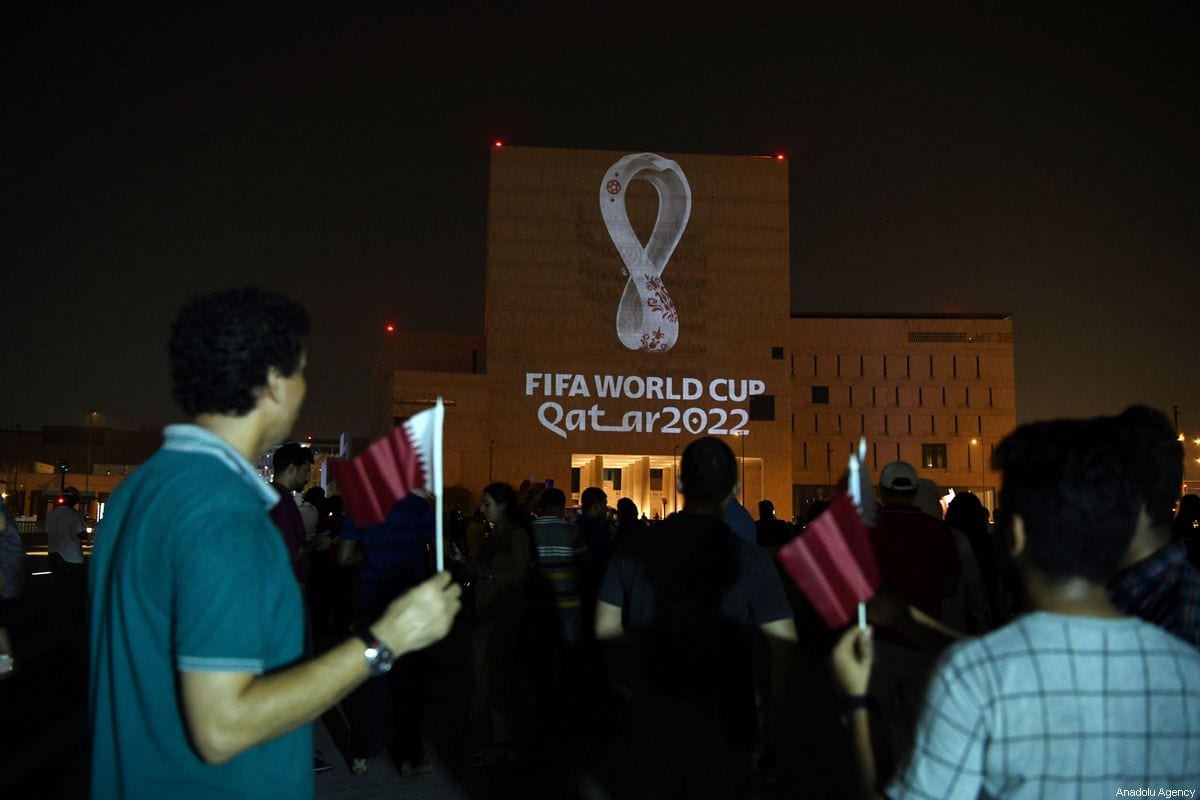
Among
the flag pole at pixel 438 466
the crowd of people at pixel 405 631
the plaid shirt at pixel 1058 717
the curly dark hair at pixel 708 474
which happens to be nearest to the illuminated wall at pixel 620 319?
the curly dark hair at pixel 708 474

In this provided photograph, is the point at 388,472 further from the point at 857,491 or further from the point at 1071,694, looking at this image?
the point at 1071,694

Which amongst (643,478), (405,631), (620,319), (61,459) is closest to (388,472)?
(405,631)

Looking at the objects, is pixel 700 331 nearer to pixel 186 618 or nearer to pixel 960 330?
pixel 960 330

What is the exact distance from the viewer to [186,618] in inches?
78.1

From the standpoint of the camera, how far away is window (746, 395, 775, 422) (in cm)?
5616

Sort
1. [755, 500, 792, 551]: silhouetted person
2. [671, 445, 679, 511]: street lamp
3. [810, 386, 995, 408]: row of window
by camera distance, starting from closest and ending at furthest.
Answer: [755, 500, 792, 551]: silhouetted person → [671, 445, 679, 511]: street lamp → [810, 386, 995, 408]: row of window

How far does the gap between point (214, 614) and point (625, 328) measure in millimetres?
53617

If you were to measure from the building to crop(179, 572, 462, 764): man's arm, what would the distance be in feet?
169

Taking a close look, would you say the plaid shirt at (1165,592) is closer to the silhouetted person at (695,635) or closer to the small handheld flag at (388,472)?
the silhouetted person at (695,635)

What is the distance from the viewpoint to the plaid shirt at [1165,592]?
2.71 metres

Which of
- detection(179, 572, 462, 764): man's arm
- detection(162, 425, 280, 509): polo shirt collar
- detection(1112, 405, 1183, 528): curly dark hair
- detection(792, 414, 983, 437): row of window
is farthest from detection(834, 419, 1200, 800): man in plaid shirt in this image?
detection(792, 414, 983, 437): row of window

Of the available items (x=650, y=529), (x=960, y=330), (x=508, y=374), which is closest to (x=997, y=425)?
(x=960, y=330)

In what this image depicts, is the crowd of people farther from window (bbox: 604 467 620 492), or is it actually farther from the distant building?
the distant building

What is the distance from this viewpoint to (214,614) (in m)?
1.98
